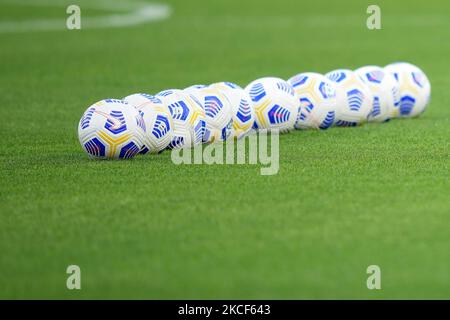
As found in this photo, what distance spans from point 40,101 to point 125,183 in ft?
18.5

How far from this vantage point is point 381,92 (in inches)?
466

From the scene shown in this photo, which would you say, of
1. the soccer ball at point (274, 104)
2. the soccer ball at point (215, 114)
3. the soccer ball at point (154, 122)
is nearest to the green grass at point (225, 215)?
the soccer ball at point (154, 122)

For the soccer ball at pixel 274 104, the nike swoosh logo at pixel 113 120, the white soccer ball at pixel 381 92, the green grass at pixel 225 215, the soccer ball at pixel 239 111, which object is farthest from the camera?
the white soccer ball at pixel 381 92

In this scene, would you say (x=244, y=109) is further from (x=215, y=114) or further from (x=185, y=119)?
(x=185, y=119)

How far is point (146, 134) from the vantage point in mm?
9609

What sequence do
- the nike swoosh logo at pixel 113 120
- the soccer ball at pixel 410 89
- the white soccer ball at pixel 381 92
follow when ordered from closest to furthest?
the nike swoosh logo at pixel 113 120 < the white soccer ball at pixel 381 92 < the soccer ball at pixel 410 89

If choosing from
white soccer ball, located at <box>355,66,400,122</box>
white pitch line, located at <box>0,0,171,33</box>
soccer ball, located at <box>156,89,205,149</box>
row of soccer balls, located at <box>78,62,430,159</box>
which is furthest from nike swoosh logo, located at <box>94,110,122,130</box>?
white pitch line, located at <box>0,0,171,33</box>

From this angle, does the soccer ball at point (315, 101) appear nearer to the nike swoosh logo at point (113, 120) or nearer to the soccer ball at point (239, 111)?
the soccer ball at point (239, 111)

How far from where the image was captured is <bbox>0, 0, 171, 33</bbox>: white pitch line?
2416cm

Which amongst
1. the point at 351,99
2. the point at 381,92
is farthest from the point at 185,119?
the point at 381,92

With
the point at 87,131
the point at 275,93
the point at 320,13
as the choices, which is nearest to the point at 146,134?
the point at 87,131

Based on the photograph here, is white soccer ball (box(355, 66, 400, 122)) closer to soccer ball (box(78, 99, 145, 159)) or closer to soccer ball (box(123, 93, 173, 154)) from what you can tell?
soccer ball (box(123, 93, 173, 154))

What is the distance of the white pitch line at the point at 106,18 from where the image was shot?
2416cm
